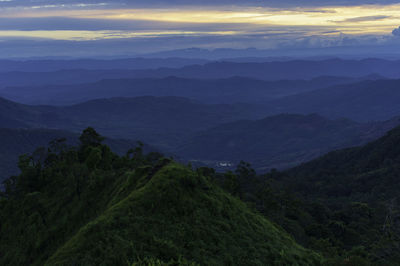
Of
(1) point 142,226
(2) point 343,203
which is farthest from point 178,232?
(2) point 343,203

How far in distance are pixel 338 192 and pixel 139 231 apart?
395ft

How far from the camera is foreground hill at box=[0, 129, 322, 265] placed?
22.6 meters

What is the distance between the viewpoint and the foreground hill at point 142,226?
22.6 metres

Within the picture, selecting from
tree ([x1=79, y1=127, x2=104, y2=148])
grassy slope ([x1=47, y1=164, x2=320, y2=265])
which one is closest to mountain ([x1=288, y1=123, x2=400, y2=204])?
tree ([x1=79, y1=127, x2=104, y2=148])

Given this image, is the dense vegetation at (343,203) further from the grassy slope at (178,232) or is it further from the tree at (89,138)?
the tree at (89,138)

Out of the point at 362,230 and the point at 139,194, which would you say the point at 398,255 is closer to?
the point at 362,230

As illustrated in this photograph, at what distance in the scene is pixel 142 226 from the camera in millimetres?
24297

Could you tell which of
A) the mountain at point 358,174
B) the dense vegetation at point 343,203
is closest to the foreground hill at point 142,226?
the dense vegetation at point 343,203

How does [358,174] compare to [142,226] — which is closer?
[142,226]

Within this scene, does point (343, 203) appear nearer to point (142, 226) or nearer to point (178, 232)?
point (178, 232)

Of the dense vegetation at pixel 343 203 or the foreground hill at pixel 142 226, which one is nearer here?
the foreground hill at pixel 142 226

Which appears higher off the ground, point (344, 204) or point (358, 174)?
point (344, 204)

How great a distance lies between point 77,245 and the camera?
23.0 meters

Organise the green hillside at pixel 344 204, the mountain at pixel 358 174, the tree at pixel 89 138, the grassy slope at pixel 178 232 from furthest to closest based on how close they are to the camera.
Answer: the mountain at pixel 358 174 → the tree at pixel 89 138 → the green hillside at pixel 344 204 → the grassy slope at pixel 178 232
